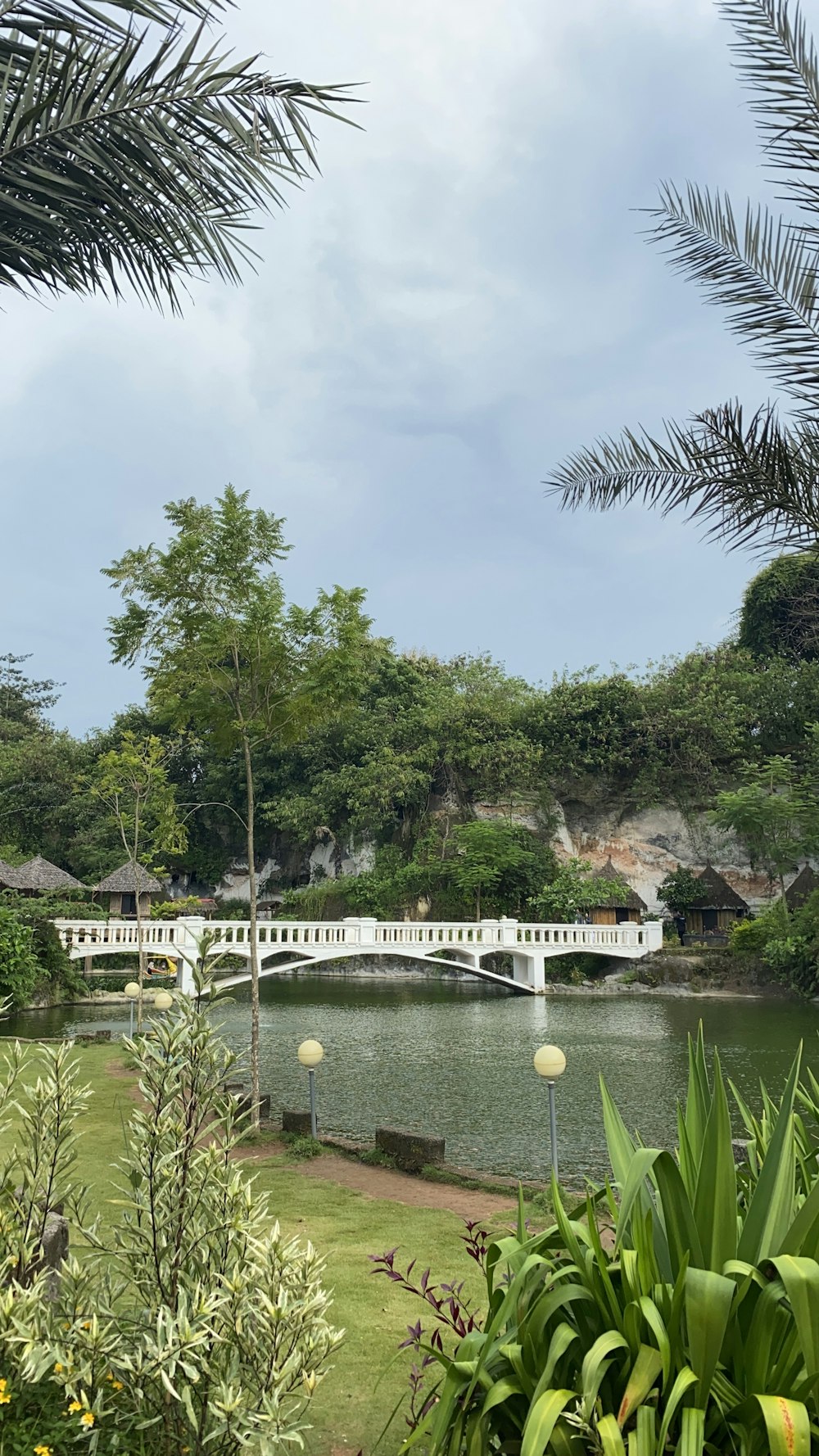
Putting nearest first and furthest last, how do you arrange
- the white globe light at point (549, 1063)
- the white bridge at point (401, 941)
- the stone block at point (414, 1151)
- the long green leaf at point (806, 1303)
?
the long green leaf at point (806, 1303), the white globe light at point (549, 1063), the stone block at point (414, 1151), the white bridge at point (401, 941)

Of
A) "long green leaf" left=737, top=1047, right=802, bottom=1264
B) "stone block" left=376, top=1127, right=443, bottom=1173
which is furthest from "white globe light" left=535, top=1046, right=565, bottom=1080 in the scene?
"long green leaf" left=737, top=1047, right=802, bottom=1264

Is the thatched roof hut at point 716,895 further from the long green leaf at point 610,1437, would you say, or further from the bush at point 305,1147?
the long green leaf at point 610,1437

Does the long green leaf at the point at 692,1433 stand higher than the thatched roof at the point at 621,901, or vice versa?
the long green leaf at the point at 692,1433

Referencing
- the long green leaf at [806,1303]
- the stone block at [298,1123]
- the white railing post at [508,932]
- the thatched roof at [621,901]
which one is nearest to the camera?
the long green leaf at [806,1303]

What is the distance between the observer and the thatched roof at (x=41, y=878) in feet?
70.3

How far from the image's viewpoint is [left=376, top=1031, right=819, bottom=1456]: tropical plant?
5.46 feet

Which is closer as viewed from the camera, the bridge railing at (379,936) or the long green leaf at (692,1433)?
the long green leaf at (692,1433)

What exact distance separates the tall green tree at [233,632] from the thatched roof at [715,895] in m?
19.0

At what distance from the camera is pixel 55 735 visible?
36125 mm

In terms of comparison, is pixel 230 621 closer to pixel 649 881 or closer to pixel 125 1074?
pixel 125 1074

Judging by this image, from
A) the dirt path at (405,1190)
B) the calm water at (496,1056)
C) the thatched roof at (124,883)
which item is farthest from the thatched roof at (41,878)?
the dirt path at (405,1190)

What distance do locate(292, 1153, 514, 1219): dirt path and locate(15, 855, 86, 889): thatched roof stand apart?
1688 centimetres

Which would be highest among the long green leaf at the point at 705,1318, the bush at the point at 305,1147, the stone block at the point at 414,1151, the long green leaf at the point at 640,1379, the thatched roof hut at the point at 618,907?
the long green leaf at the point at 705,1318

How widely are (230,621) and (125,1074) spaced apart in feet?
16.0
